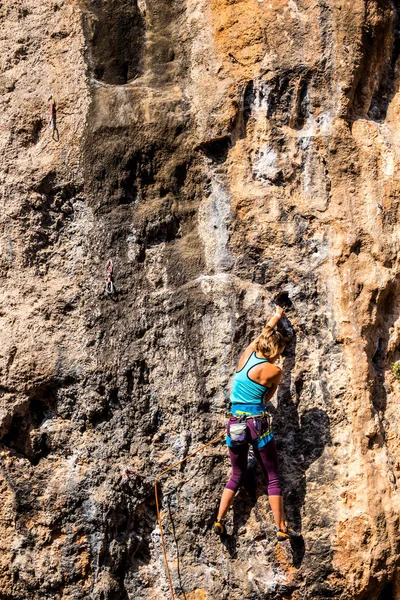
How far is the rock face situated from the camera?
4867 millimetres

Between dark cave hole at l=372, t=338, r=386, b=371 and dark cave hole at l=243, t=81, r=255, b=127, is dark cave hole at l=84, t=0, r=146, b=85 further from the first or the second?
dark cave hole at l=372, t=338, r=386, b=371

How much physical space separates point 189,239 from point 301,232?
907 mm

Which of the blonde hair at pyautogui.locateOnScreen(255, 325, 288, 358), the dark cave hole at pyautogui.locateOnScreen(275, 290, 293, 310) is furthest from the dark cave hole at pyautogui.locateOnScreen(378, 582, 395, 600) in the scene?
the dark cave hole at pyautogui.locateOnScreen(275, 290, 293, 310)

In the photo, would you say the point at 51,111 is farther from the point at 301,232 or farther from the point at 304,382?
the point at 304,382

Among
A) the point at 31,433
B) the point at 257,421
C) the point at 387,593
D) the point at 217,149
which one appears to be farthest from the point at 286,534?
the point at 217,149

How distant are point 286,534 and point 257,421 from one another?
32.6 inches

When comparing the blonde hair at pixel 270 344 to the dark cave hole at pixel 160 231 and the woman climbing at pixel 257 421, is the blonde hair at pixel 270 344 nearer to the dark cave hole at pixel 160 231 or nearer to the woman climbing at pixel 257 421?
the woman climbing at pixel 257 421

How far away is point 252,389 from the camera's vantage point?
4691mm

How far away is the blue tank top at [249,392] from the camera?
185 inches

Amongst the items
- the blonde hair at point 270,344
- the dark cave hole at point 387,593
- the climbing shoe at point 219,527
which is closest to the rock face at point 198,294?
the dark cave hole at point 387,593

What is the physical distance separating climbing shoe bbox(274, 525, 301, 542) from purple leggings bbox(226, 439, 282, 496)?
27 cm

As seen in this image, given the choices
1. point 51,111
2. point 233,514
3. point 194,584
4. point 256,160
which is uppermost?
point 51,111

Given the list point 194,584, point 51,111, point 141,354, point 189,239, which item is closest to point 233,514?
point 194,584

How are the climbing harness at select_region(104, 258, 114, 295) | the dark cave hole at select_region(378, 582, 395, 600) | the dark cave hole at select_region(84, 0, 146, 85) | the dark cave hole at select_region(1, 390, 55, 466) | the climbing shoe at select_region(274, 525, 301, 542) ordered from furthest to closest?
the dark cave hole at select_region(84, 0, 146, 85), the climbing harness at select_region(104, 258, 114, 295), the dark cave hole at select_region(1, 390, 55, 466), the dark cave hole at select_region(378, 582, 395, 600), the climbing shoe at select_region(274, 525, 301, 542)
